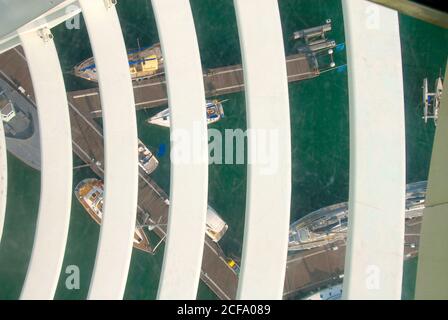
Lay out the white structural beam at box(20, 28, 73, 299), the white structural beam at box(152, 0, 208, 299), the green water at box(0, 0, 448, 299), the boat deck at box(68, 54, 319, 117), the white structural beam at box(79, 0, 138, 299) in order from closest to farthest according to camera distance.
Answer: the white structural beam at box(152, 0, 208, 299) < the white structural beam at box(79, 0, 138, 299) < the white structural beam at box(20, 28, 73, 299) < the green water at box(0, 0, 448, 299) < the boat deck at box(68, 54, 319, 117)

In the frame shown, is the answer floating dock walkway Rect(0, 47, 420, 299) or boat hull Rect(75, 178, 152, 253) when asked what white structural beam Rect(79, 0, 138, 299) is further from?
boat hull Rect(75, 178, 152, 253)

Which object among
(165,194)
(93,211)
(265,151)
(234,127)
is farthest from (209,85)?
(265,151)

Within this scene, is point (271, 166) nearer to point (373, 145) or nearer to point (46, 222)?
point (373, 145)

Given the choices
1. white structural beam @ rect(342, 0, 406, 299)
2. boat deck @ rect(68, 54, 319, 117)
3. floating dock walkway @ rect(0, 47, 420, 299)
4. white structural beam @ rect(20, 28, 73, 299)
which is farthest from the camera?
boat deck @ rect(68, 54, 319, 117)

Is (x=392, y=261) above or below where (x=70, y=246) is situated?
above

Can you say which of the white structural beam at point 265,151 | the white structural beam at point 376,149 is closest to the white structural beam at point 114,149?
the white structural beam at point 265,151

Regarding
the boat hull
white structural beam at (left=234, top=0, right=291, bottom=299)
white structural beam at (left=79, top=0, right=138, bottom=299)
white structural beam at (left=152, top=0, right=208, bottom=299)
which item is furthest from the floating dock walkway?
white structural beam at (left=234, top=0, right=291, bottom=299)
